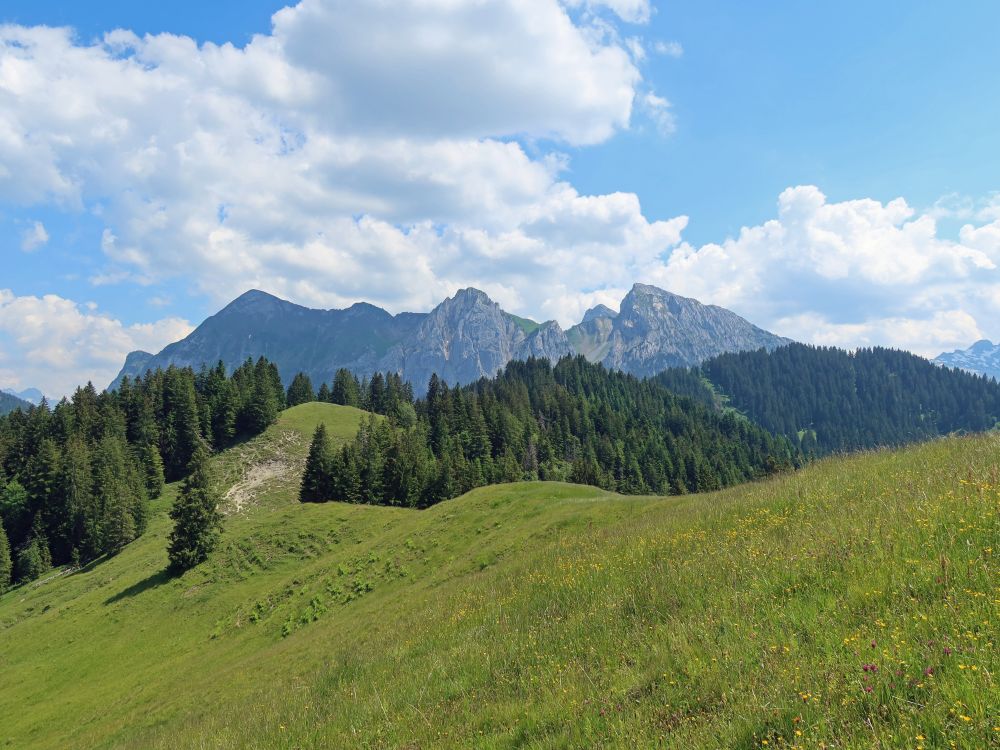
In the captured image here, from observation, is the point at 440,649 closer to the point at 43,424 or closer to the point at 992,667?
the point at 992,667

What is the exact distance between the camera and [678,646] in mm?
7977

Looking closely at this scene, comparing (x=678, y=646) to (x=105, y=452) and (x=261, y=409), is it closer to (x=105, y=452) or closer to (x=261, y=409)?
(x=261, y=409)

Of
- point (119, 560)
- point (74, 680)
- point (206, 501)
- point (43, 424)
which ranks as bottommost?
point (74, 680)

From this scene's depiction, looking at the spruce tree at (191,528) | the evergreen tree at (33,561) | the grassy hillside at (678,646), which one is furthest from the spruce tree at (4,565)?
the grassy hillside at (678,646)

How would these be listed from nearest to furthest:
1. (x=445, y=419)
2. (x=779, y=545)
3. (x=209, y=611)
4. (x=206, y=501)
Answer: (x=779, y=545), (x=209, y=611), (x=206, y=501), (x=445, y=419)

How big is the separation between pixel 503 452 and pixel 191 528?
8542 centimetres

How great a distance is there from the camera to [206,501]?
52.6 m

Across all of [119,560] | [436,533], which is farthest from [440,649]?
[119,560]

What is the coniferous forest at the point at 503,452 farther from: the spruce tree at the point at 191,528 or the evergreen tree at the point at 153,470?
the evergreen tree at the point at 153,470

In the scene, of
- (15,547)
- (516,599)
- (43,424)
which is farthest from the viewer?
(43,424)

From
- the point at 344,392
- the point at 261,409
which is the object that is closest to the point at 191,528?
the point at 261,409

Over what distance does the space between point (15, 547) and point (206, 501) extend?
72.4m

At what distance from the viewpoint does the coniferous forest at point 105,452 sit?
85.8 meters

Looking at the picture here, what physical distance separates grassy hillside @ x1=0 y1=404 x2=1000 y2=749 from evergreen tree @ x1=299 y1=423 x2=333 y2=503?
47426mm
